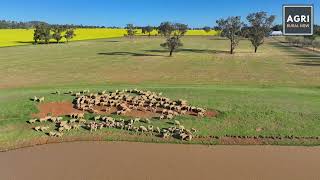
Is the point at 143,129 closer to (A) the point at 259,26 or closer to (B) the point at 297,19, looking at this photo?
(B) the point at 297,19

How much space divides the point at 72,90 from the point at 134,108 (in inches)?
313

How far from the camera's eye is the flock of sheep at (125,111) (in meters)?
27.0

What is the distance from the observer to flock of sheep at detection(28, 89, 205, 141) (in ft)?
88.6

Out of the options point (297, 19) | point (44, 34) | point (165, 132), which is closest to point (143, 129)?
point (165, 132)

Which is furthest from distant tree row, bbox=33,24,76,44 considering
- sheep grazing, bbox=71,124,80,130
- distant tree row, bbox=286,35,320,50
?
sheep grazing, bbox=71,124,80,130

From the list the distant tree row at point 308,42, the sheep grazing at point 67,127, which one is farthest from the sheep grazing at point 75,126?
the distant tree row at point 308,42

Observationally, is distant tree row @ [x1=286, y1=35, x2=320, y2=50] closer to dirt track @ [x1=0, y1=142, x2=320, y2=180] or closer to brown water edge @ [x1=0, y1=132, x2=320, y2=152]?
brown water edge @ [x1=0, y1=132, x2=320, y2=152]

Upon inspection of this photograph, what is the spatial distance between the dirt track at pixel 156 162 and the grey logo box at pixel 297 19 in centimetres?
912

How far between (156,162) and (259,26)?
79.0 meters

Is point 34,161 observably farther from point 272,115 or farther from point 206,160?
point 272,115

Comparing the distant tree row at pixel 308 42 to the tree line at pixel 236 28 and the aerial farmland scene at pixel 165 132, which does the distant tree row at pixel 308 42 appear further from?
the aerial farmland scene at pixel 165 132

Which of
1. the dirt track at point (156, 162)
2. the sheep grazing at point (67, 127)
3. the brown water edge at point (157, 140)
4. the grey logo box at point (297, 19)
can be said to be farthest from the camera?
the grey logo box at point (297, 19)

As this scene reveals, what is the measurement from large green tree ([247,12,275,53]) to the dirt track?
7303cm

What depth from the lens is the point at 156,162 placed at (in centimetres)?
2189
